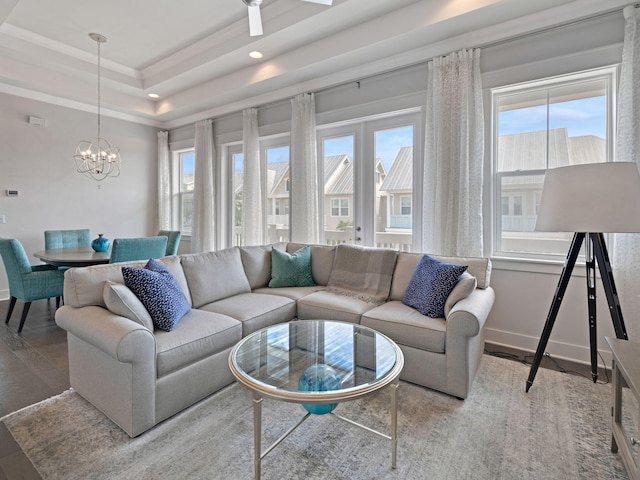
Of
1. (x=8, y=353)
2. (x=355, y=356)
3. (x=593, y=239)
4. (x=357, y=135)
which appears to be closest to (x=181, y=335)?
(x=355, y=356)

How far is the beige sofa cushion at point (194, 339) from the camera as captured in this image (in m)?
1.88

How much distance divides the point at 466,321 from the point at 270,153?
391 cm

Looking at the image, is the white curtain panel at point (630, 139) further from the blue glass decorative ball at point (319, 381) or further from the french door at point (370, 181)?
the blue glass decorative ball at point (319, 381)

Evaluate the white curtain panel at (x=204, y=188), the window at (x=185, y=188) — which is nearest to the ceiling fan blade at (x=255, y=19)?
the white curtain panel at (x=204, y=188)

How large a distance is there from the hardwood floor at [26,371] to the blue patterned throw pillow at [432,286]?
7.90 ft

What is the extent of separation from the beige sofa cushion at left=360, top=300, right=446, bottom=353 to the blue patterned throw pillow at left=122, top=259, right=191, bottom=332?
54.0 inches

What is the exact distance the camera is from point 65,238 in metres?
4.35

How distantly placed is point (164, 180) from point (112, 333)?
202 inches

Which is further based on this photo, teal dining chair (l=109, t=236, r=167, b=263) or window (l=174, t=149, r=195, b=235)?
window (l=174, t=149, r=195, b=235)

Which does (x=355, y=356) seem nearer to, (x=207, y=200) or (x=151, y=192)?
(x=207, y=200)

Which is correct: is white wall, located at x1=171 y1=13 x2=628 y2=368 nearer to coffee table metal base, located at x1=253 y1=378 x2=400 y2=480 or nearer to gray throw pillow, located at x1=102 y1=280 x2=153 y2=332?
coffee table metal base, located at x1=253 y1=378 x2=400 y2=480

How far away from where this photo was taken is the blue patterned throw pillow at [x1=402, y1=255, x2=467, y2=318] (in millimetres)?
2408

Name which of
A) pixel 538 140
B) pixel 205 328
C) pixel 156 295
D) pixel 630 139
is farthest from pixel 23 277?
pixel 630 139

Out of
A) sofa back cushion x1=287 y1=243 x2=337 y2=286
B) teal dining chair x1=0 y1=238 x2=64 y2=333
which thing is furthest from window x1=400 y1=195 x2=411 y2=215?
teal dining chair x1=0 y1=238 x2=64 y2=333
